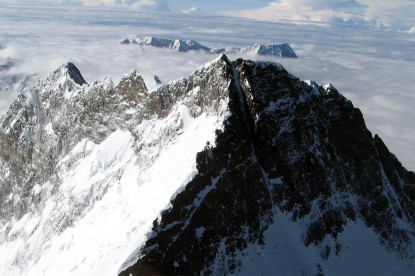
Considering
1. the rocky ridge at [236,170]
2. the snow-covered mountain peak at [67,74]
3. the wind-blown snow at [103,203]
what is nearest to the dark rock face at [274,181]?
the rocky ridge at [236,170]

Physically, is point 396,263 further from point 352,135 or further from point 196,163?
point 196,163

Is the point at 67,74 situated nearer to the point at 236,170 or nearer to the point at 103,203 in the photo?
the point at 103,203

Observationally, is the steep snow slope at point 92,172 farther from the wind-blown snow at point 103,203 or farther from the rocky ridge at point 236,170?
the rocky ridge at point 236,170

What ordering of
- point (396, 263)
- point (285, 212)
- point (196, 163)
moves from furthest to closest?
point (396, 263), point (285, 212), point (196, 163)

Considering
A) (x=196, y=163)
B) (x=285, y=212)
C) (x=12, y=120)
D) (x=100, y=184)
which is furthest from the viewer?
(x=12, y=120)

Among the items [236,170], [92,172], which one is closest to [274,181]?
[236,170]

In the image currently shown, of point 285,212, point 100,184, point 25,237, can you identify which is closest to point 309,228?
point 285,212
